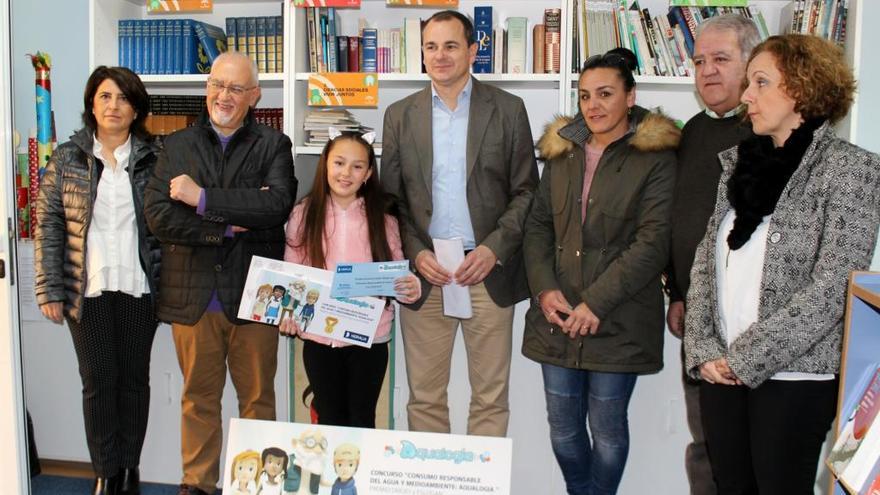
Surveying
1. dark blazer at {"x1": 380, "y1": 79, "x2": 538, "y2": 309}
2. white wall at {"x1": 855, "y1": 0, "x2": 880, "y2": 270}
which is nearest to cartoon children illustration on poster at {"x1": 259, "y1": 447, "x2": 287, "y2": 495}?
dark blazer at {"x1": 380, "y1": 79, "x2": 538, "y2": 309}

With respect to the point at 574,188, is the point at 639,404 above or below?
below

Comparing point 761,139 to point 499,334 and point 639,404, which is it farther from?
point 639,404

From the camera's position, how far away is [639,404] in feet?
10.8

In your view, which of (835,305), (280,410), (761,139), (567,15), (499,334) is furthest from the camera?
(280,410)

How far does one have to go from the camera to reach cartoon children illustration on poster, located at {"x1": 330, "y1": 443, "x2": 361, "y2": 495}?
95.3 inches

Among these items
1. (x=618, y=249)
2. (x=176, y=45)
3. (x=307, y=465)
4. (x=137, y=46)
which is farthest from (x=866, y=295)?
(x=137, y=46)

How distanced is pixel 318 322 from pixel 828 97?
5.66 ft

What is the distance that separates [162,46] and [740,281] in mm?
2690

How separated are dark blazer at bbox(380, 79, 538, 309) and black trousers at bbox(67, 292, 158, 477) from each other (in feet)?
3.46

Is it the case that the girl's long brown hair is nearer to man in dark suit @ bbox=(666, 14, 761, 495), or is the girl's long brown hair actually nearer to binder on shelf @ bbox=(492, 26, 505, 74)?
binder on shelf @ bbox=(492, 26, 505, 74)

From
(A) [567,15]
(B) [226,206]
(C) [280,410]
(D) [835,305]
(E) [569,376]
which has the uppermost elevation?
(A) [567,15]

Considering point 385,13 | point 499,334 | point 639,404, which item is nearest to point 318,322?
point 499,334

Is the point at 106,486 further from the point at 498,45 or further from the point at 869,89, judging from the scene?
the point at 869,89

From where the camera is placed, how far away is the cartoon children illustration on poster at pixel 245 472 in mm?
2455
